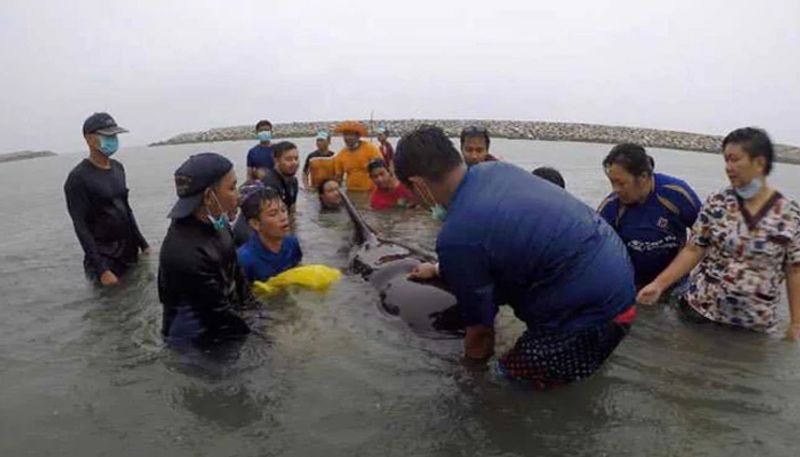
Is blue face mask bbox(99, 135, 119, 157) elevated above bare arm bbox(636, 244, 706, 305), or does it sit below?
above

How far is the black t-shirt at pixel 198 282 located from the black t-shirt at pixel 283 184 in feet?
16.8

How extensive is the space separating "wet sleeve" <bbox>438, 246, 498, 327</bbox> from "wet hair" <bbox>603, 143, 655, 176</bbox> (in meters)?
2.39

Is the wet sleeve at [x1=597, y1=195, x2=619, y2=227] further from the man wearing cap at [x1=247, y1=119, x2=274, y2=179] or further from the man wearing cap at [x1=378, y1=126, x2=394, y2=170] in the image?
the man wearing cap at [x1=378, y1=126, x2=394, y2=170]

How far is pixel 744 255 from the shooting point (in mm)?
4574

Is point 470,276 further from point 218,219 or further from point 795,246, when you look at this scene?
point 795,246

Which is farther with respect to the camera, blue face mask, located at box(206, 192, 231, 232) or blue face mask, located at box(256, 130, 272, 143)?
blue face mask, located at box(256, 130, 272, 143)

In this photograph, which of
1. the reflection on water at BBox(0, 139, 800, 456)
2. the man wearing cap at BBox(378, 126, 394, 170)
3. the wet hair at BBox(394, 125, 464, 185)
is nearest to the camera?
the wet hair at BBox(394, 125, 464, 185)

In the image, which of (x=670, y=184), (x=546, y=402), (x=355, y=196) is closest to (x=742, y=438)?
(x=546, y=402)

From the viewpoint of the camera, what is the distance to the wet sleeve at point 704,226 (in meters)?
4.73

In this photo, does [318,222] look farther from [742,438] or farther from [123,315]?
[742,438]

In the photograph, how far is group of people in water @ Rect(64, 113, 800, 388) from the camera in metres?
3.20

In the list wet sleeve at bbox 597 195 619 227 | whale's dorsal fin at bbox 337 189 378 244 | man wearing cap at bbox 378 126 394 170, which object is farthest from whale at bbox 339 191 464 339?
man wearing cap at bbox 378 126 394 170

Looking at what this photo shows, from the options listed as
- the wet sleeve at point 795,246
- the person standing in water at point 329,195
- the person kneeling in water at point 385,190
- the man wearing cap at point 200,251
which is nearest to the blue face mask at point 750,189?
the wet sleeve at point 795,246

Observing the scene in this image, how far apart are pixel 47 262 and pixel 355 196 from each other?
588 cm
